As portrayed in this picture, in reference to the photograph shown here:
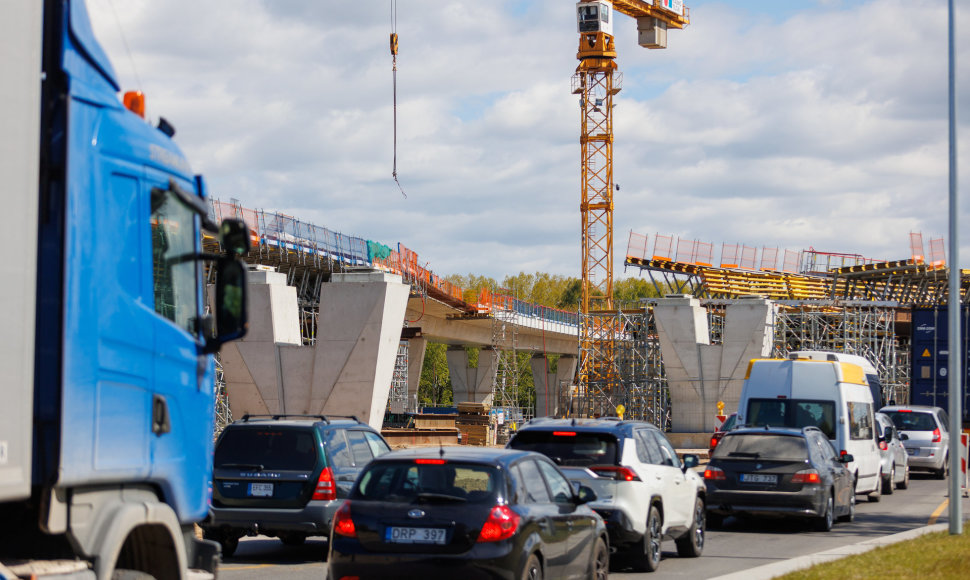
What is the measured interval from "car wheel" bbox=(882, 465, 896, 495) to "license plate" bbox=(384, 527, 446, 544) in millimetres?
19946

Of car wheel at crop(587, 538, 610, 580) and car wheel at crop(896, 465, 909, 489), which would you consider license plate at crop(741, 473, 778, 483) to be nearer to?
car wheel at crop(587, 538, 610, 580)

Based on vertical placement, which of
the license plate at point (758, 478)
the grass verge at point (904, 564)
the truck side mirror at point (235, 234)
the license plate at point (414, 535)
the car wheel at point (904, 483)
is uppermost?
the truck side mirror at point (235, 234)

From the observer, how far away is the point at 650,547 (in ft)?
44.7

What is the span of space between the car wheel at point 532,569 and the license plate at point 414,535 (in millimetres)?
693

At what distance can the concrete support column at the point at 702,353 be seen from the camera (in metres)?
52.3

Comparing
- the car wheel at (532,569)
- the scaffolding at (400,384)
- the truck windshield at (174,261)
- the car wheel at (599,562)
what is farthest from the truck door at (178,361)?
the scaffolding at (400,384)

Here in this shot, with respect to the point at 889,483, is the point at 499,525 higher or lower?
higher

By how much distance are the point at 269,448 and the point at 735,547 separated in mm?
6539

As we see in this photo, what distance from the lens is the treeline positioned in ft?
392

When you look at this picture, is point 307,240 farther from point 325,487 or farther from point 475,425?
point 325,487


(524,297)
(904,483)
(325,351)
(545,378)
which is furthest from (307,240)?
(524,297)

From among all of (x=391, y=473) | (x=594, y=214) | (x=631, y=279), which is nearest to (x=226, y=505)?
(x=391, y=473)

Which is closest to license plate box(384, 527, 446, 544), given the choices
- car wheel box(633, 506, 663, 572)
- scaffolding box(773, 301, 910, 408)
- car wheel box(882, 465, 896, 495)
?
car wheel box(633, 506, 663, 572)

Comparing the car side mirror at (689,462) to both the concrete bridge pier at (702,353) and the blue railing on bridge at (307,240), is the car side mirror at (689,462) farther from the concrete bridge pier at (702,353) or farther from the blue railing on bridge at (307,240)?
the concrete bridge pier at (702,353)
